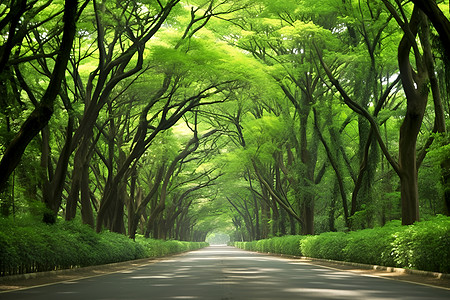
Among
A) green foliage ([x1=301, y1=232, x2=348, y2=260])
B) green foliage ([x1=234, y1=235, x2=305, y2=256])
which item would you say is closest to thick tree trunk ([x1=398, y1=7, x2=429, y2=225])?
green foliage ([x1=301, y1=232, x2=348, y2=260])

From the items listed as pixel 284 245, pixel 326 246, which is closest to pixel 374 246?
pixel 326 246

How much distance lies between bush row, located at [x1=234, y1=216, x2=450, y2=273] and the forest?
4.14 feet

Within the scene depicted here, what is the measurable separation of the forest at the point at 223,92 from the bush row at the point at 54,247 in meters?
0.90

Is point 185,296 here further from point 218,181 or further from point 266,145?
point 218,181

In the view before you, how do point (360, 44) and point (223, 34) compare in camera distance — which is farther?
point (223, 34)

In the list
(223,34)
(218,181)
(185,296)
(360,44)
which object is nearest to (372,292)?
(185,296)

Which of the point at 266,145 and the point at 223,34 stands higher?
the point at 223,34

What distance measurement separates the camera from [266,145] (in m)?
34.9

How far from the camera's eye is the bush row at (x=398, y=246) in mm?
13227

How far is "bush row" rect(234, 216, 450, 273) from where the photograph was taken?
43.4 ft

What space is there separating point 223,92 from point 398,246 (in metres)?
15.0

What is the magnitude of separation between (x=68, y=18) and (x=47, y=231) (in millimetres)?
6654

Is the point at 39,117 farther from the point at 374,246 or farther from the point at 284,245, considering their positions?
the point at 284,245

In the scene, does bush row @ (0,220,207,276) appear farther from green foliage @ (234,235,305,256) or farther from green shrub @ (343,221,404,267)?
green foliage @ (234,235,305,256)
